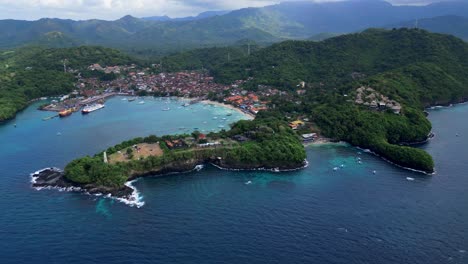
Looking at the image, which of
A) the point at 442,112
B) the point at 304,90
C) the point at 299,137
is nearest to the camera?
the point at 299,137

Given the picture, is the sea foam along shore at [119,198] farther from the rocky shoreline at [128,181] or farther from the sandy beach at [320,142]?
the sandy beach at [320,142]

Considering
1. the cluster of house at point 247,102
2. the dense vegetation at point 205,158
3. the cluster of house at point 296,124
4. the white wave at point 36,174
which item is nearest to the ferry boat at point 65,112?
the white wave at point 36,174

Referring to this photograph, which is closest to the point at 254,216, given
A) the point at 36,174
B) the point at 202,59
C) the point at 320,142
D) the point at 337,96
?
the point at 320,142

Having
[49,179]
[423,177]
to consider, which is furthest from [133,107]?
[423,177]

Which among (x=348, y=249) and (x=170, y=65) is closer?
(x=348, y=249)

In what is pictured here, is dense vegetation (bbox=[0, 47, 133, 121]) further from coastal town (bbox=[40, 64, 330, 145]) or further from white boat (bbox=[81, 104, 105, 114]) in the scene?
white boat (bbox=[81, 104, 105, 114])

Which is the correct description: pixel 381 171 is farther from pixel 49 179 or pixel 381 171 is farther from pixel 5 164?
pixel 5 164
